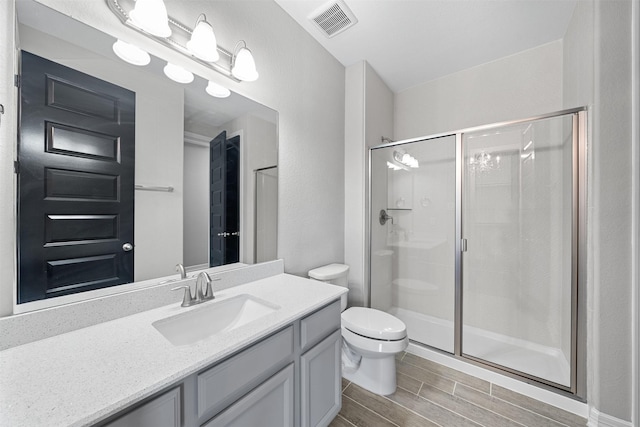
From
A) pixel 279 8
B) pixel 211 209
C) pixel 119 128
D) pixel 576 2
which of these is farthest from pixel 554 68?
pixel 119 128

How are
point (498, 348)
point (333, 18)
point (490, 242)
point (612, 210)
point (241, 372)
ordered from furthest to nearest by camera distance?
point (490, 242), point (498, 348), point (333, 18), point (612, 210), point (241, 372)

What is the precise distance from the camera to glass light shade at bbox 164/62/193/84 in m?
1.15

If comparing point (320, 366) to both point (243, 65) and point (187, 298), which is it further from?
point (243, 65)

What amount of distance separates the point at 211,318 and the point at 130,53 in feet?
3.97

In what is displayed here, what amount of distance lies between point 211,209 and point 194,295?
45 cm

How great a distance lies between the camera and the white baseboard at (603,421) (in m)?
1.30

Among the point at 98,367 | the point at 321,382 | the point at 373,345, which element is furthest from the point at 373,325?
the point at 98,367

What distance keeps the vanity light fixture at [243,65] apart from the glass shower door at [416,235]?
1.39 m

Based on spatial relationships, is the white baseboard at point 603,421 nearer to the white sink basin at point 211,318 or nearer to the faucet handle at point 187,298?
the white sink basin at point 211,318

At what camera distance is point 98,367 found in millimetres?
678

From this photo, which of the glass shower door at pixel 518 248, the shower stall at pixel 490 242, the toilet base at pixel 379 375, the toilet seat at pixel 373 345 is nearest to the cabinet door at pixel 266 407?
the toilet seat at pixel 373 345

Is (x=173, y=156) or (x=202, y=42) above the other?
(x=202, y=42)

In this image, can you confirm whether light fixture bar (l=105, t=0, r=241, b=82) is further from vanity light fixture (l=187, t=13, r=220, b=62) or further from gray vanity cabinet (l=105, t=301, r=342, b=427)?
gray vanity cabinet (l=105, t=301, r=342, b=427)

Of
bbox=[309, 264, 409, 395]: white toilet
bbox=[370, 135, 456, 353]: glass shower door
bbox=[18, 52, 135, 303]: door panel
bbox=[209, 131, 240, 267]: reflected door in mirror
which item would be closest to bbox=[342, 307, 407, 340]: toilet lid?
bbox=[309, 264, 409, 395]: white toilet
